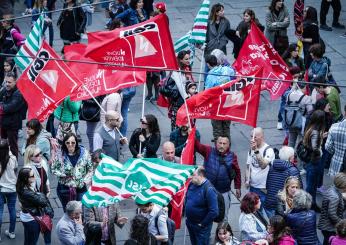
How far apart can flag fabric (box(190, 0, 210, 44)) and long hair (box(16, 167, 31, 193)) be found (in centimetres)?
553

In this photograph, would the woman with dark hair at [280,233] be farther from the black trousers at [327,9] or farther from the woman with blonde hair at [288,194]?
the black trousers at [327,9]

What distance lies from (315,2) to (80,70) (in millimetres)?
10625

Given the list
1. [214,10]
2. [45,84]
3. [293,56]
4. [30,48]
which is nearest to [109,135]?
[45,84]

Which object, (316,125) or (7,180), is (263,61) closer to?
(316,125)

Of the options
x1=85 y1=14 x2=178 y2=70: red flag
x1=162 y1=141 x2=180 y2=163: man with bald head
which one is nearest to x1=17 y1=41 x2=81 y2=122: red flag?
x1=85 y1=14 x2=178 y2=70: red flag

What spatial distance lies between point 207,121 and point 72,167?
4.97 metres

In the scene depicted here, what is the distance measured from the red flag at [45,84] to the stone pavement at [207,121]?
1.85m

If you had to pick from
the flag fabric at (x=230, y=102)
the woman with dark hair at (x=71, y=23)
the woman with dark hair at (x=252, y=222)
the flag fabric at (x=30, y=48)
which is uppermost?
the flag fabric at (x=30, y=48)

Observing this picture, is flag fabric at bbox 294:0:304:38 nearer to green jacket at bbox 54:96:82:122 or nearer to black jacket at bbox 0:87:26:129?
green jacket at bbox 54:96:82:122

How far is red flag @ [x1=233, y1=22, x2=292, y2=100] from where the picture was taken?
16703 millimetres

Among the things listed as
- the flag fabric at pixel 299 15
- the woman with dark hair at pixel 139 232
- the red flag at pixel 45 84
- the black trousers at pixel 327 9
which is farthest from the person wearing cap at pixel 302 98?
the black trousers at pixel 327 9

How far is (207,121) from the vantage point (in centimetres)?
1962

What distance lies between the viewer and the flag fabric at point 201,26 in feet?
61.7

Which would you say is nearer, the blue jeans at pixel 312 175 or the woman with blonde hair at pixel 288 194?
the woman with blonde hair at pixel 288 194
